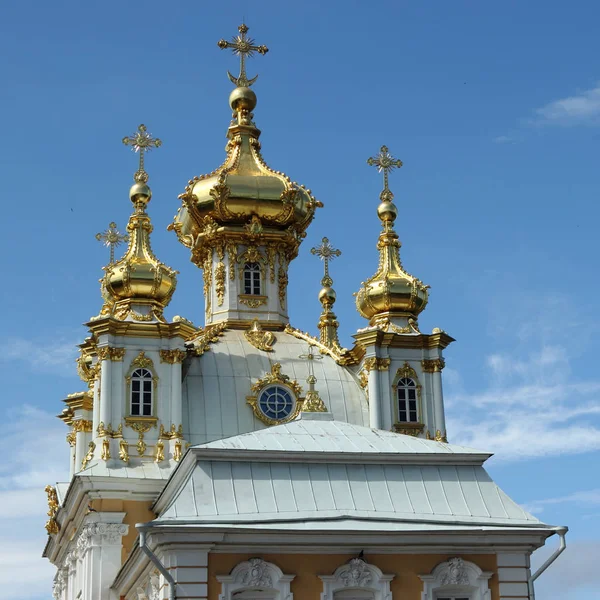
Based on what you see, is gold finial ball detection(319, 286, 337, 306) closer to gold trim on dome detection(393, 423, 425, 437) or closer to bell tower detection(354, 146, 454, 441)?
bell tower detection(354, 146, 454, 441)

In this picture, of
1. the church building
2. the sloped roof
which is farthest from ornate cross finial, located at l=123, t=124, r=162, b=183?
the sloped roof

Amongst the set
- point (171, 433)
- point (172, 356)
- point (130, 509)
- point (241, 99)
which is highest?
point (241, 99)

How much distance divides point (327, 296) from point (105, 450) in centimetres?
1422

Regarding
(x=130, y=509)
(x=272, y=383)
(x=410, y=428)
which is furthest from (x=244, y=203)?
(x=130, y=509)

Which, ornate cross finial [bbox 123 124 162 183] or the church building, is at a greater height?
ornate cross finial [bbox 123 124 162 183]

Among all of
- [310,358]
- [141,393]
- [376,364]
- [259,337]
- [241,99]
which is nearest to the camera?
[141,393]

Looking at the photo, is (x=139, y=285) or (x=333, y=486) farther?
(x=139, y=285)

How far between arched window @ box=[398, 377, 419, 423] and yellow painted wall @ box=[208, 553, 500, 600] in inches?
531

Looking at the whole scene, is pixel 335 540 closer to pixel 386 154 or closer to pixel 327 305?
pixel 386 154

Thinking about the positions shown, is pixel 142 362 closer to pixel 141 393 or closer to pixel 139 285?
pixel 141 393

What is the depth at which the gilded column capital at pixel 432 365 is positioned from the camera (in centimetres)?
3844

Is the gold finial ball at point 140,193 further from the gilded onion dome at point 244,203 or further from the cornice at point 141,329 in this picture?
the cornice at point 141,329

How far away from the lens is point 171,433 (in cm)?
3553

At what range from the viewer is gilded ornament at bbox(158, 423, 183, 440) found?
3544 centimetres
